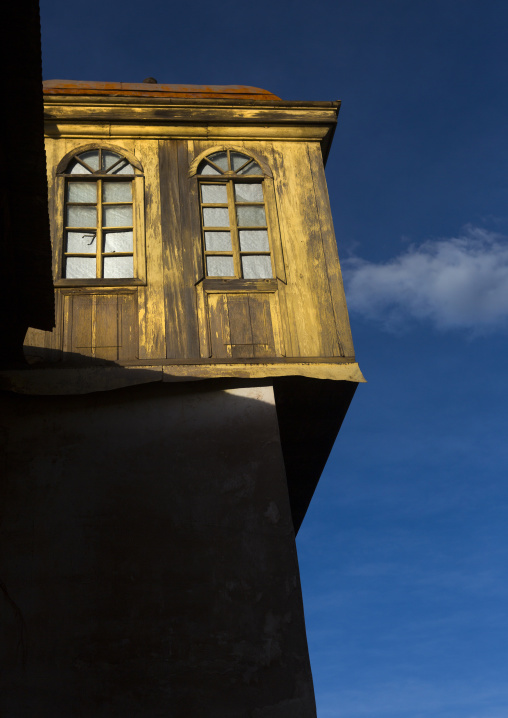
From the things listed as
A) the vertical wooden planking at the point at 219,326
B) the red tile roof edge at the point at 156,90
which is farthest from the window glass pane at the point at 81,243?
the red tile roof edge at the point at 156,90

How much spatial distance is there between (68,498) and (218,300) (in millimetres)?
2529

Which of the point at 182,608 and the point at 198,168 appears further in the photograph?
the point at 198,168

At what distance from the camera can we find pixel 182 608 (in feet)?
19.7

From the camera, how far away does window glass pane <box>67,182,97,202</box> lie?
842cm

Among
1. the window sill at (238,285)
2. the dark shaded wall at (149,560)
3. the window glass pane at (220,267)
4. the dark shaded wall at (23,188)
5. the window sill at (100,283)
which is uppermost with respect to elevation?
the window glass pane at (220,267)

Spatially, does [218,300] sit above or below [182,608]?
above

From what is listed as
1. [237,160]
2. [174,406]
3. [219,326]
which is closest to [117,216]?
[237,160]

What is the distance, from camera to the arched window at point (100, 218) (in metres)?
7.96

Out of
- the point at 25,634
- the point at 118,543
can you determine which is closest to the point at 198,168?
the point at 118,543

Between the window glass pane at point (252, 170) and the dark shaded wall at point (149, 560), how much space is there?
9.61 ft

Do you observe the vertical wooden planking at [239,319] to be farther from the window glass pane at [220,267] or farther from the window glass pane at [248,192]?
the window glass pane at [248,192]

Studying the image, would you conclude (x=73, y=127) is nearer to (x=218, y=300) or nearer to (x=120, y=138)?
(x=120, y=138)

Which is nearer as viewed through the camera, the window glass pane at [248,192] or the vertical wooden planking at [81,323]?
the vertical wooden planking at [81,323]

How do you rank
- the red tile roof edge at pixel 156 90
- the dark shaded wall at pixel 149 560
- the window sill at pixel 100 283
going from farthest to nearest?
the red tile roof edge at pixel 156 90 < the window sill at pixel 100 283 < the dark shaded wall at pixel 149 560
